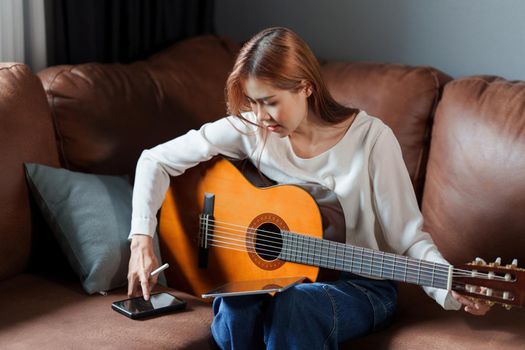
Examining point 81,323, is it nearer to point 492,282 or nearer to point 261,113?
point 261,113

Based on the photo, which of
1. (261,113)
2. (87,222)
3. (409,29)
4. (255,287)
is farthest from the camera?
(409,29)

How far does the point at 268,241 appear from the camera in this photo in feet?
5.84

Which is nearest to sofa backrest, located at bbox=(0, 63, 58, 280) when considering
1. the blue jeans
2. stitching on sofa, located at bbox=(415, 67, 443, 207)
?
the blue jeans

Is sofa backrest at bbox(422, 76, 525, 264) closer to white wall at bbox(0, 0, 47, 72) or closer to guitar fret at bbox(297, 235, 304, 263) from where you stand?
guitar fret at bbox(297, 235, 304, 263)

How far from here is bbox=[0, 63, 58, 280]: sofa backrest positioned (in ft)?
6.07

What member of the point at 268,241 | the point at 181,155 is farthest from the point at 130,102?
the point at 268,241

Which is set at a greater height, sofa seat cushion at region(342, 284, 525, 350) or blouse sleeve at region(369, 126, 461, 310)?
blouse sleeve at region(369, 126, 461, 310)

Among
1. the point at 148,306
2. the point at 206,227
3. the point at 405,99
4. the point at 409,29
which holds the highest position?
the point at 409,29

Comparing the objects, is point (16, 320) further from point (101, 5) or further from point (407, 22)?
point (407, 22)

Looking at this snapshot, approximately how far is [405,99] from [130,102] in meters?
0.78

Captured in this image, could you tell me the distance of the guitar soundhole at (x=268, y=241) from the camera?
1.77 m

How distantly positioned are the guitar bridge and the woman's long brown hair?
24cm

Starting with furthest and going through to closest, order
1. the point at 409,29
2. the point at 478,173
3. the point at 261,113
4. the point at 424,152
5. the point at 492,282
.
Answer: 1. the point at 409,29
2. the point at 424,152
3. the point at 478,173
4. the point at 261,113
5. the point at 492,282

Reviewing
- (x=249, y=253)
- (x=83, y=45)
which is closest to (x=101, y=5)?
(x=83, y=45)
